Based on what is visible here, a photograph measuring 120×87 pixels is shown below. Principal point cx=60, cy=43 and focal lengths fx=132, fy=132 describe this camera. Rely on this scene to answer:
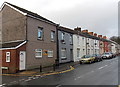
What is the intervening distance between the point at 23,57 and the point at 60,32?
9.84 m

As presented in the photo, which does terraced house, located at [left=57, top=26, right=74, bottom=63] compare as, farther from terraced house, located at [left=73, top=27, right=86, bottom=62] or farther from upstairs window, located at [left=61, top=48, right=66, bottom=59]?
terraced house, located at [left=73, top=27, right=86, bottom=62]

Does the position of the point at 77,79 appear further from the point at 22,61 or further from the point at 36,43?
the point at 36,43

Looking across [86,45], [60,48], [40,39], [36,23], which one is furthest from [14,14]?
[86,45]

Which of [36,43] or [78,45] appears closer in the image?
[36,43]

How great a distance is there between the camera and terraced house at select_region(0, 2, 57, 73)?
16.0 m

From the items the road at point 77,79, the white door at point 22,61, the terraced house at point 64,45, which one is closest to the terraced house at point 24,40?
the white door at point 22,61

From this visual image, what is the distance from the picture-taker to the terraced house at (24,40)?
52.3 feet

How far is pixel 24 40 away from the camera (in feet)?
56.8

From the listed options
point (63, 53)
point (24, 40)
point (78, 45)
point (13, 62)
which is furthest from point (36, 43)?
point (78, 45)

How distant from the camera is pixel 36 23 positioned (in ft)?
62.8

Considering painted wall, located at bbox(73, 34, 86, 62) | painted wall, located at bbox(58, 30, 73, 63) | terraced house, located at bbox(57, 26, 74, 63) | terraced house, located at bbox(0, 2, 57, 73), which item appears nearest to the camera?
terraced house, located at bbox(0, 2, 57, 73)

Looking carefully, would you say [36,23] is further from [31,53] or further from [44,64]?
[44,64]

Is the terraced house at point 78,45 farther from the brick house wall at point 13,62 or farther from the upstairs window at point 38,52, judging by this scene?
the brick house wall at point 13,62

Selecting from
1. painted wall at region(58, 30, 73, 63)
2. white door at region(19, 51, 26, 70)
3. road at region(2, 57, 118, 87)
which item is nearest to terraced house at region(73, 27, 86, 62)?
painted wall at region(58, 30, 73, 63)
